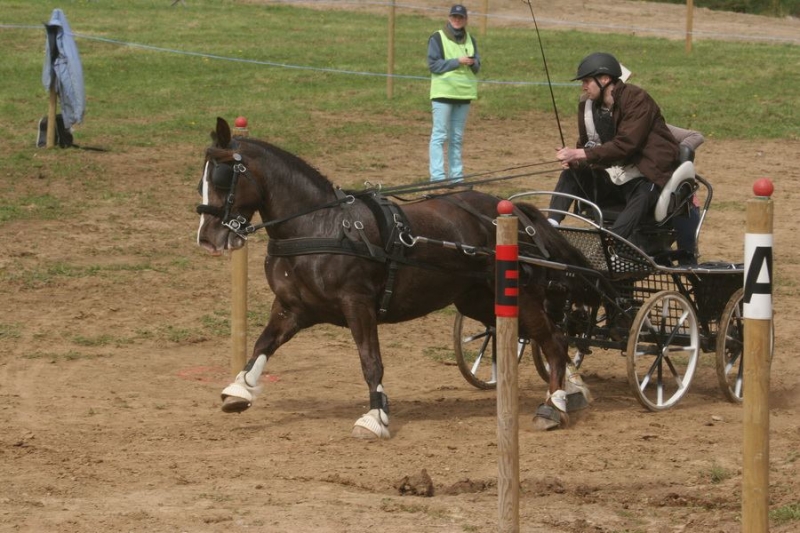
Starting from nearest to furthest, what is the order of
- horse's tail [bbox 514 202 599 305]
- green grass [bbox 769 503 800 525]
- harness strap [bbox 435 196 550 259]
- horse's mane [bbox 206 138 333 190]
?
green grass [bbox 769 503 800 525]
horse's mane [bbox 206 138 333 190]
harness strap [bbox 435 196 550 259]
horse's tail [bbox 514 202 599 305]

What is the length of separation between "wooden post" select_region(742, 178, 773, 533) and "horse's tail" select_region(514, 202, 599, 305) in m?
3.19

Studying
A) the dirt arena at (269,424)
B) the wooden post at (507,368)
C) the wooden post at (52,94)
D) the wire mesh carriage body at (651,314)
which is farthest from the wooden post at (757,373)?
the wooden post at (52,94)

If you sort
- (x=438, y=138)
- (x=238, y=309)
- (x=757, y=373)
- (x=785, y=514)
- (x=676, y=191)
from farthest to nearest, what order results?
(x=438, y=138) → (x=238, y=309) → (x=676, y=191) → (x=785, y=514) → (x=757, y=373)

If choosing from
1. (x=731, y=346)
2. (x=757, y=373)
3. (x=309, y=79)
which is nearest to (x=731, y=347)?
(x=731, y=346)

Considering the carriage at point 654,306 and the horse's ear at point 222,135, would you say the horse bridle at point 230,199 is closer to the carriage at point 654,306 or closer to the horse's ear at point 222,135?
the horse's ear at point 222,135

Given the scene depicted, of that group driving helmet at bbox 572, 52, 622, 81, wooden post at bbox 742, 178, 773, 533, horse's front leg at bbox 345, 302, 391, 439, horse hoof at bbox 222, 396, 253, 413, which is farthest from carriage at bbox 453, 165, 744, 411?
wooden post at bbox 742, 178, 773, 533

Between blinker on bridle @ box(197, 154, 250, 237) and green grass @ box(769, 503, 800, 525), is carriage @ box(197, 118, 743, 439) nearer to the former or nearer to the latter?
blinker on bridle @ box(197, 154, 250, 237)

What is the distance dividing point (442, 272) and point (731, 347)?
2192mm

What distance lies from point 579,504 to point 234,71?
17500 millimetres

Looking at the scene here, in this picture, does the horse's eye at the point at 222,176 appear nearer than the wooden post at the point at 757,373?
No

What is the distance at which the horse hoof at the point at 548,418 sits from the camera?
838 centimetres

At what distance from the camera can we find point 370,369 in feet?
26.9

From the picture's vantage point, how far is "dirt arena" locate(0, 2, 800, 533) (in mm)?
6410

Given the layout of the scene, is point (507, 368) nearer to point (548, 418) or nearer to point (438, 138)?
point (548, 418)
